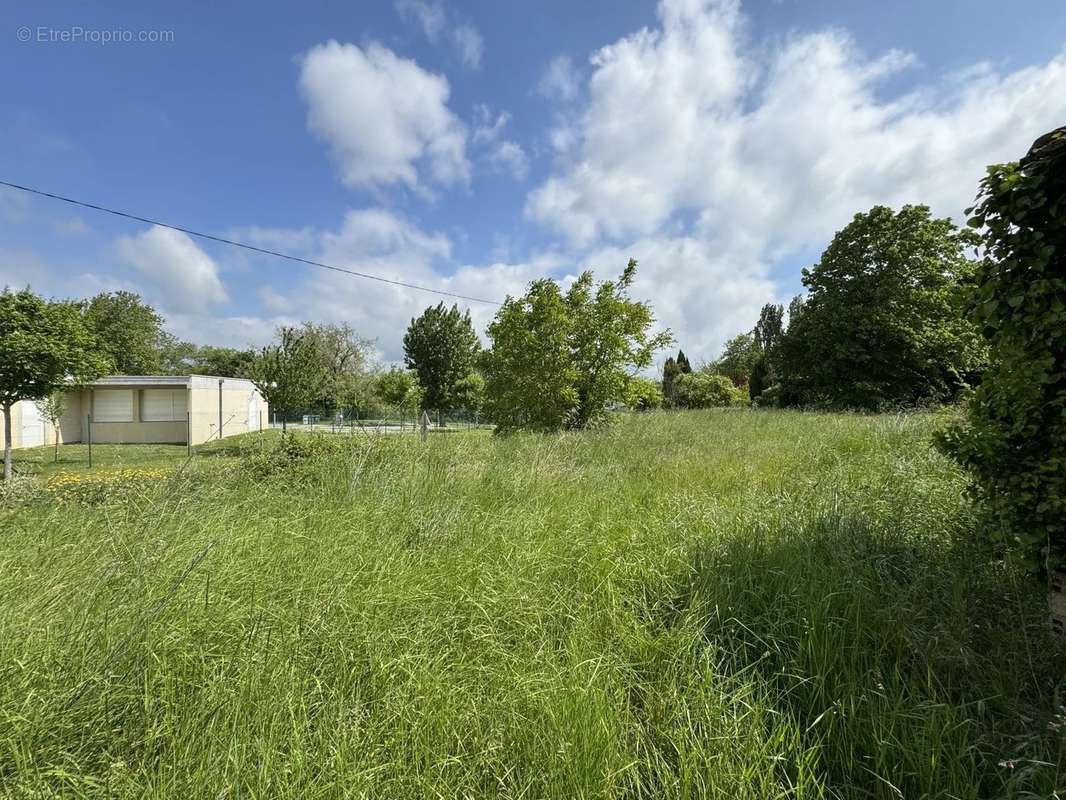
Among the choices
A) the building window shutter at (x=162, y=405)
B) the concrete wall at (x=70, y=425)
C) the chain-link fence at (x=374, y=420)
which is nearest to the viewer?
the chain-link fence at (x=374, y=420)

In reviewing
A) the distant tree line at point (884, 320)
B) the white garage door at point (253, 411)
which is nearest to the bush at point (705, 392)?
the distant tree line at point (884, 320)

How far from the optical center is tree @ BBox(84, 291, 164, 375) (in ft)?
111

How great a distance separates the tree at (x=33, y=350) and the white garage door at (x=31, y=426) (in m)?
10.2

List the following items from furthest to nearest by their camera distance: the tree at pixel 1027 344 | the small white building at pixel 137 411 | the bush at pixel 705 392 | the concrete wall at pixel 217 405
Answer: the bush at pixel 705 392
the concrete wall at pixel 217 405
the small white building at pixel 137 411
the tree at pixel 1027 344

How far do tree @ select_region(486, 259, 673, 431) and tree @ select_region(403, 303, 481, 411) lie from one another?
79.0 ft

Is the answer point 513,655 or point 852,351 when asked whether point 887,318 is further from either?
point 513,655

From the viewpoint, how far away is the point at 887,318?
16.6 m

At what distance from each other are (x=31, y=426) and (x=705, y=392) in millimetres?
33963

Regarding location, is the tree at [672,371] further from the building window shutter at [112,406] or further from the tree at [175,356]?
the tree at [175,356]

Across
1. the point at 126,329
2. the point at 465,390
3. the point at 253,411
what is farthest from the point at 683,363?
the point at 126,329

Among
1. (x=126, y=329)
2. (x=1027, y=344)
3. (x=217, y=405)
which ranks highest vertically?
(x=126, y=329)

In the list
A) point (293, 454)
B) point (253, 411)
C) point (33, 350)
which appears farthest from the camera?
point (253, 411)

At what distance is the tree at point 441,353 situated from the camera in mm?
35250

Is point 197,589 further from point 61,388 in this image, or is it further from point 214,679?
point 61,388
